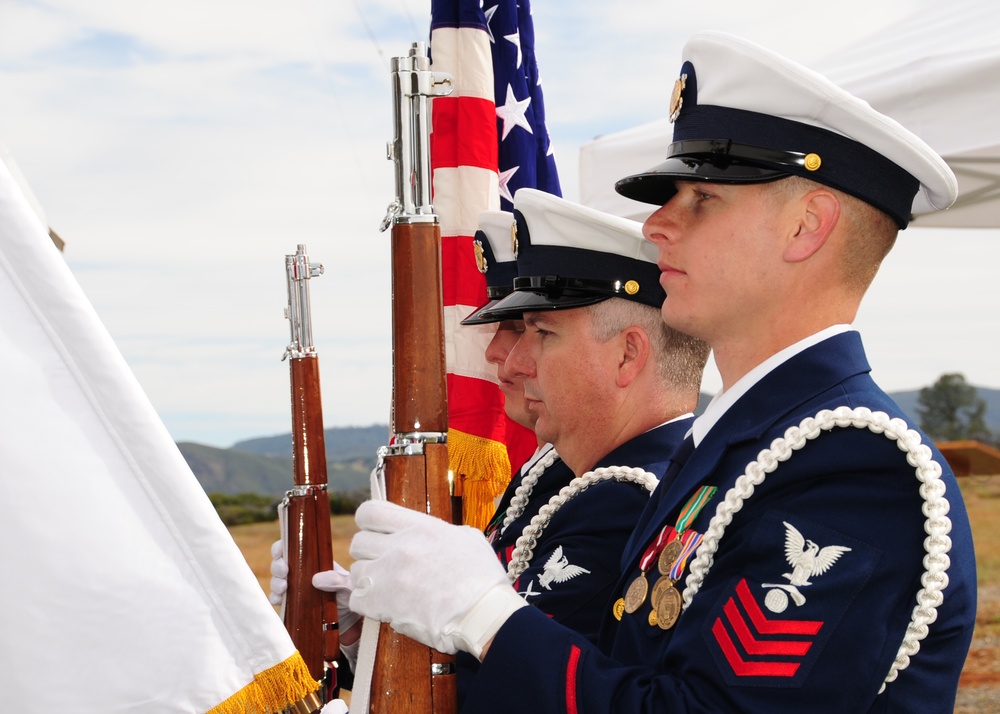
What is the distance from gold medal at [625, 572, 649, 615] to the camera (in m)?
1.72

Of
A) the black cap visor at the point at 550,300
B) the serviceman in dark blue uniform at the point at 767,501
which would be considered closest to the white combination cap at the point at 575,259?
the black cap visor at the point at 550,300

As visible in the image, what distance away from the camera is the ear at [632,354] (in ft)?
→ 8.24

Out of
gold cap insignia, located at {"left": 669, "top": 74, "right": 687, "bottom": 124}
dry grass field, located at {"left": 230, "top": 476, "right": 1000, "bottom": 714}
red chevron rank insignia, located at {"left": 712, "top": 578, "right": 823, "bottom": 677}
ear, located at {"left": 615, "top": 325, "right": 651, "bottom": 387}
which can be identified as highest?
gold cap insignia, located at {"left": 669, "top": 74, "right": 687, "bottom": 124}

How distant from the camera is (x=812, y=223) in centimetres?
169

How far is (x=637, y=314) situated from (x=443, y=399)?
922 mm

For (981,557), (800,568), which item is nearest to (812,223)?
(800,568)

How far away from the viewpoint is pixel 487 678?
1608 mm

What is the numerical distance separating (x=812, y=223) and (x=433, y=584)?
86 cm

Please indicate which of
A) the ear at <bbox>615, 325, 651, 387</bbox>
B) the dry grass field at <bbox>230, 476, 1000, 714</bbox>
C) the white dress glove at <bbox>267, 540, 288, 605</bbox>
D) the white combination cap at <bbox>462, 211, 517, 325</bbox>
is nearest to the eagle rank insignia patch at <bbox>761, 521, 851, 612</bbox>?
the ear at <bbox>615, 325, 651, 387</bbox>

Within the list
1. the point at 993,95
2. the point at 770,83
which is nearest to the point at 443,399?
the point at 770,83

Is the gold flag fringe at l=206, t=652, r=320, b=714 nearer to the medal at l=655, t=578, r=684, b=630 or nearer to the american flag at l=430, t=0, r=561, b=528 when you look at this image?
the medal at l=655, t=578, r=684, b=630

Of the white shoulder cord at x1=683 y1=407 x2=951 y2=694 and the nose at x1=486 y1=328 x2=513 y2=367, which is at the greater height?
the nose at x1=486 y1=328 x2=513 y2=367

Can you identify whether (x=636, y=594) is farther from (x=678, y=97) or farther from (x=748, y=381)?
(x=678, y=97)

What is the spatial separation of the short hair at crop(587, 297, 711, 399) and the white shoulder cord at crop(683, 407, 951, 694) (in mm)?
968
